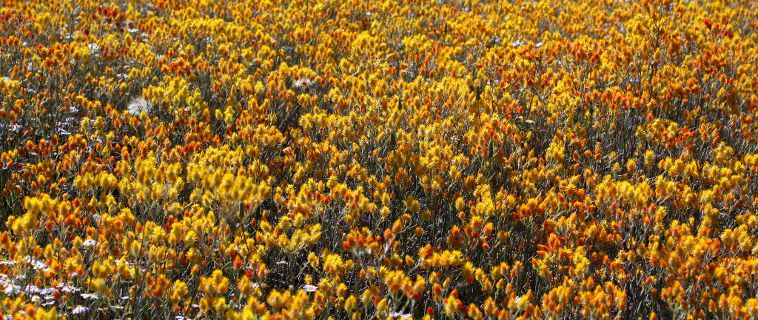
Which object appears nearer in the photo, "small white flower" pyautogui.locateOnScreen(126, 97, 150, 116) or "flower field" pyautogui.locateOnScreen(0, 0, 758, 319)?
"flower field" pyautogui.locateOnScreen(0, 0, 758, 319)

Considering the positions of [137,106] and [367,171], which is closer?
[367,171]

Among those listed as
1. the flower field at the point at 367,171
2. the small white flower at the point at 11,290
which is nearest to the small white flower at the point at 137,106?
the flower field at the point at 367,171

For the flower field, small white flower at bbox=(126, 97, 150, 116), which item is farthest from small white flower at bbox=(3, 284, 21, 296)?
small white flower at bbox=(126, 97, 150, 116)

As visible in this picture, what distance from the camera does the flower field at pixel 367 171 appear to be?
126 inches

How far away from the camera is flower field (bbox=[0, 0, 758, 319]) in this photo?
3213mm

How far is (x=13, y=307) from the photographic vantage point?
271cm

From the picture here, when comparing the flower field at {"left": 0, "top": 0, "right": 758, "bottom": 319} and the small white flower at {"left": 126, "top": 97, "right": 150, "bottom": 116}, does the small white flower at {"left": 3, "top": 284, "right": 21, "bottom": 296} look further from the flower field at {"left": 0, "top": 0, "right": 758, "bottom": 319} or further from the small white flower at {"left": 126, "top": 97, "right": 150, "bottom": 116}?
the small white flower at {"left": 126, "top": 97, "right": 150, "bottom": 116}

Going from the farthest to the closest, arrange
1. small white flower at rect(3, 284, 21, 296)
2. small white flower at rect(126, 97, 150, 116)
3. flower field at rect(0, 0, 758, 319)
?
small white flower at rect(126, 97, 150, 116) < flower field at rect(0, 0, 758, 319) < small white flower at rect(3, 284, 21, 296)

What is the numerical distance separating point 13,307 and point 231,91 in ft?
10.2

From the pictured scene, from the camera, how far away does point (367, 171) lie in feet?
15.8

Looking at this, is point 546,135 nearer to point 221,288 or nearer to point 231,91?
point 231,91

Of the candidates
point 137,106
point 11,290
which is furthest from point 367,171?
point 11,290

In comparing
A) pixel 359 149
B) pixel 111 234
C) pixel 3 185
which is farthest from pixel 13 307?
pixel 359 149

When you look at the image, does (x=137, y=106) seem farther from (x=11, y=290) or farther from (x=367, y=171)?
(x=11, y=290)
